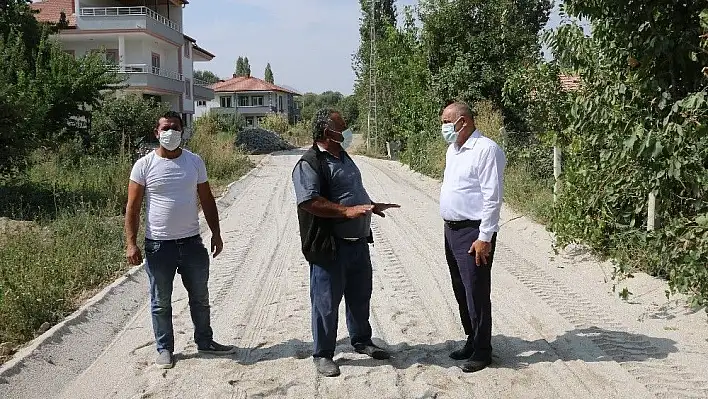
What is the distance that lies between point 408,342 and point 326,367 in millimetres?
991

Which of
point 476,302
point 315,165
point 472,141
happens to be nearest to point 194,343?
point 315,165

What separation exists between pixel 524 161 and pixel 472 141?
34.2ft

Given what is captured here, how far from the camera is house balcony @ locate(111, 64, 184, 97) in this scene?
1380 inches

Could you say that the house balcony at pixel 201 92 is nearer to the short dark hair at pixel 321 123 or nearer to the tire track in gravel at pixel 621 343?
the tire track in gravel at pixel 621 343

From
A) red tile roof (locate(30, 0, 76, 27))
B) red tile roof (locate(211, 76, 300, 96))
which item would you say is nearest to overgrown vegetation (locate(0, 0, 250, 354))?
red tile roof (locate(30, 0, 76, 27))

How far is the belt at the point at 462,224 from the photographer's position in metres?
4.92

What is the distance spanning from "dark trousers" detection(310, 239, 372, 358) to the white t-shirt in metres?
Answer: 1.06

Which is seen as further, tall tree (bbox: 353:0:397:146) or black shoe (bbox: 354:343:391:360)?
tall tree (bbox: 353:0:397:146)

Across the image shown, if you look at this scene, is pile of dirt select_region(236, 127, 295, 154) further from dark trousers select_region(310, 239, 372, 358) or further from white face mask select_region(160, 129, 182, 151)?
dark trousers select_region(310, 239, 372, 358)

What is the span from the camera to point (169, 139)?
5.07 meters

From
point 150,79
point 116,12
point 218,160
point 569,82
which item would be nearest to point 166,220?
point 569,82

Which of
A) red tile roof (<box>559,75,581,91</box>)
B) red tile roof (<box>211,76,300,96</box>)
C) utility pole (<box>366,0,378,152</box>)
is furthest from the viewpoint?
red tile roof (<box>211,76,300,96</box>)

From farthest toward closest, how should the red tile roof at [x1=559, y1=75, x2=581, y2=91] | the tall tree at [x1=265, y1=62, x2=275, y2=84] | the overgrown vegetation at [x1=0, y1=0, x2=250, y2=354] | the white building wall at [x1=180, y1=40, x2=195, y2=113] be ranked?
the tall tree at [x1=265, y1=62, x2=275, y2=84]
the white building wall at [x1=180, y1=40, x2=195, y2=113]
the red tile roof at [x1=559, y1=75, x2=581, y2=91]
the overgrown vegetation at [x1=0, y1=0, x2=250, y2=354]

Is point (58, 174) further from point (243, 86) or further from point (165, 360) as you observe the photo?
point (243, 86)
